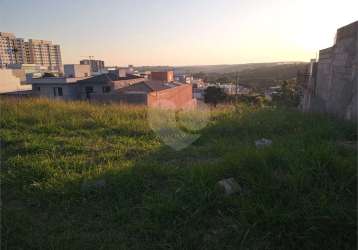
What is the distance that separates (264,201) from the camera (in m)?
2.18

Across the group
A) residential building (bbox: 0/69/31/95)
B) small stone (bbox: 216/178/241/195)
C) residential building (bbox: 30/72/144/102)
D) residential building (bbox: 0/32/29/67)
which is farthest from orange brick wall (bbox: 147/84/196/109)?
residential building (bbox: 0/32/29/67)

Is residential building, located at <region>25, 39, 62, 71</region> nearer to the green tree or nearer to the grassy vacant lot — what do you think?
the green tree

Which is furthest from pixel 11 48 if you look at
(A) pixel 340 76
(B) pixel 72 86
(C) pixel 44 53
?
(A) pixel 340 76

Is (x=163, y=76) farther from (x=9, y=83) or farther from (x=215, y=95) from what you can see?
(x=9, y=83)

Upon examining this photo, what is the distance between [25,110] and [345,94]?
783 centimetres

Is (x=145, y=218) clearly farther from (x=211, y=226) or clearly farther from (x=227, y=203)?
(x=227, y=203)

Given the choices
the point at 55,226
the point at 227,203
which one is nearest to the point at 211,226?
the point at 227,203

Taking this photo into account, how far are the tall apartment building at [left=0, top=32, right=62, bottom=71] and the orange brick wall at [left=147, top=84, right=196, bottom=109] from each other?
42.4m

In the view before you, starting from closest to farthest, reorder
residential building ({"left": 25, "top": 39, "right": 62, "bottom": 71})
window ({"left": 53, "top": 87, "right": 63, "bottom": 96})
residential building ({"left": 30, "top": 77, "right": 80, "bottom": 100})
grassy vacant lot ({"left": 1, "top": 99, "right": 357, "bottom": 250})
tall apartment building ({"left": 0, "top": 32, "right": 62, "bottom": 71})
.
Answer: grassy vacant lot ({"left": 1, "top": 99, "right": 357, "bottom": 250}) < residential building ({"left": 30, "top": 77, "right": 80, "bottom": 100}) < window ({"left": 53, "top": 87, "right": 63, "bottom": 96}) < tall apartment building ({"left": 0, "top": 32, "right": 62, "bottom": 71}) < residential building ({"left": 25, "top": 39, "right": 62, "bottom": 71})

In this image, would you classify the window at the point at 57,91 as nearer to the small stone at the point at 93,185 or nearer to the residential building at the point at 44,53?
the small stone at the point at 93,185

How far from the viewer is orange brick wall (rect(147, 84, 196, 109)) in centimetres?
2129

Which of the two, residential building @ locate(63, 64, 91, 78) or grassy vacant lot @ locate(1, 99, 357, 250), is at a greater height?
residential building @ locate(63, 64, 91, 78)

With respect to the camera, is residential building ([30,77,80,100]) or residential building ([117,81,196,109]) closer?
residential building ([117,81,196,109])

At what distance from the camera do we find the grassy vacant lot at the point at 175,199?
1.96 metres
